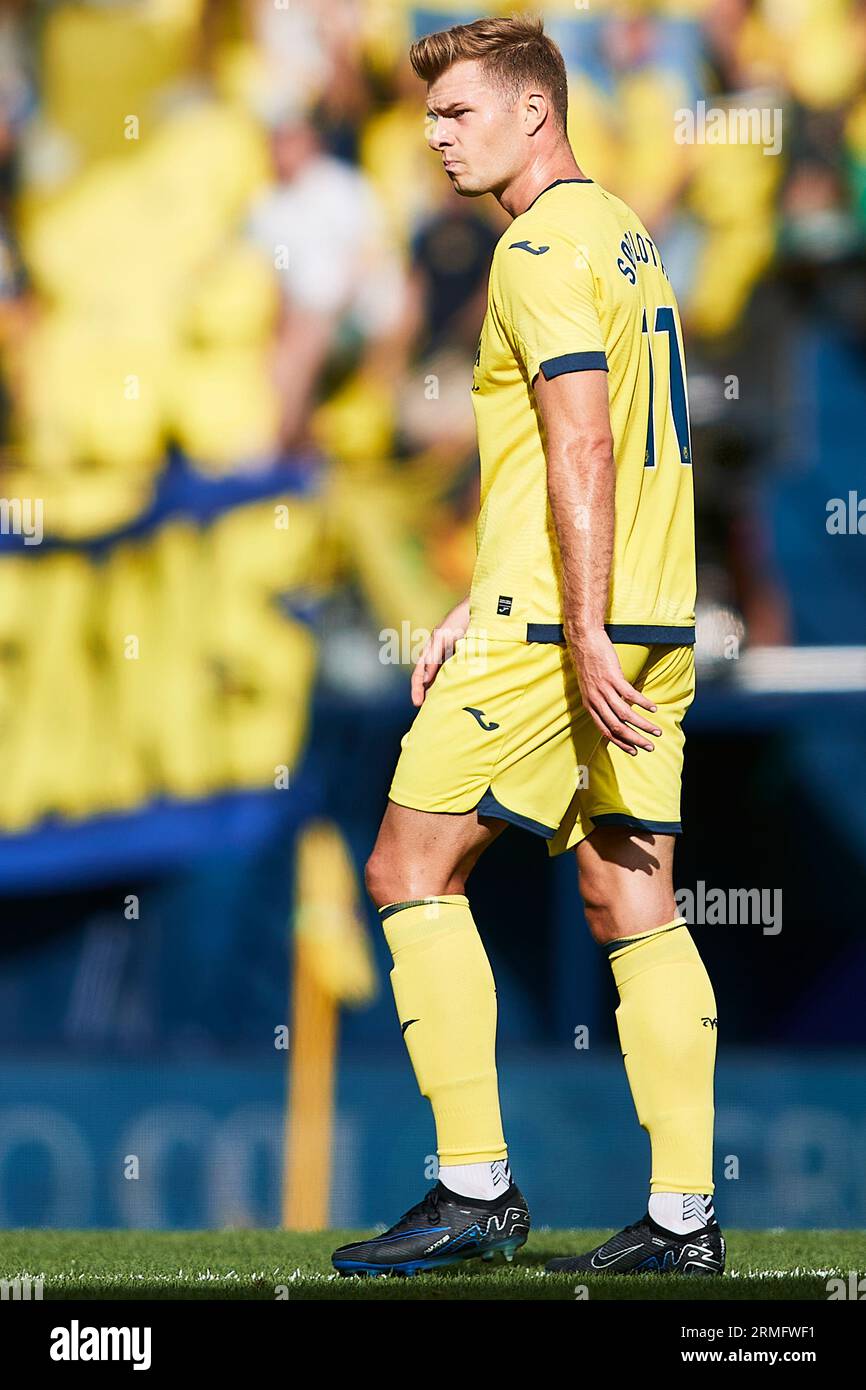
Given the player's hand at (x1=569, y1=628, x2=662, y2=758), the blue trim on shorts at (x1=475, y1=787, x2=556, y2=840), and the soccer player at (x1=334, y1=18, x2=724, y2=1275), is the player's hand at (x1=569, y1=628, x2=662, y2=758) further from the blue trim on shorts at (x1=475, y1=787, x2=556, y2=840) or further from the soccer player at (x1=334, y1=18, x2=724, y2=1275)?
the blue trim on shorts at (x1=475, y1=787, x2=556, y2=840)

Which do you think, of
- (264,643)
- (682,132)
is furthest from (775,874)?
(682,132)

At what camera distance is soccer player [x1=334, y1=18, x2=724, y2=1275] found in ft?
8.39

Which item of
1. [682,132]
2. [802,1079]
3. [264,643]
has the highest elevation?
[682,132]

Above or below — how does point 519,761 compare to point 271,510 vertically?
below

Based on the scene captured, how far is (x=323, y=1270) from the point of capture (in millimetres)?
2676

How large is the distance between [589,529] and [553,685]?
0.24m

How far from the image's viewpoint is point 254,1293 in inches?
96.3

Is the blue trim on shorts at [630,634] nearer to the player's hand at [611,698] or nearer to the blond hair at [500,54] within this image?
the player's hand at [611,698]

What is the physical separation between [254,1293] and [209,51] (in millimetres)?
5591

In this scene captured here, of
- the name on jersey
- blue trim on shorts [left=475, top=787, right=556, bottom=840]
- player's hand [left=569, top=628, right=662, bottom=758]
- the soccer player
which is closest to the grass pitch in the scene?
the soccer player

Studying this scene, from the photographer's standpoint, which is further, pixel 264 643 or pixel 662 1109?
pixel 264 643
